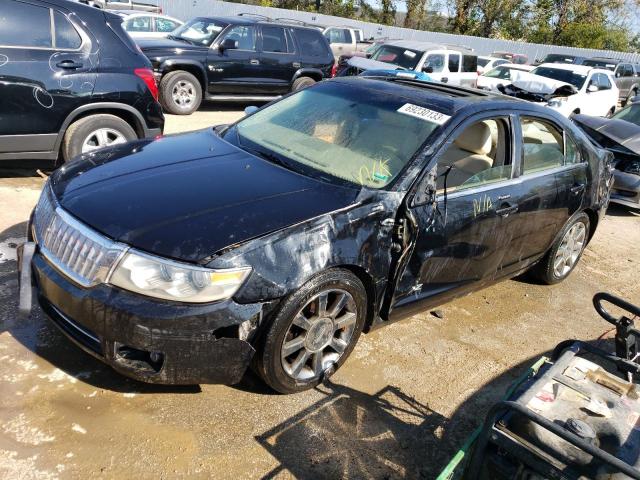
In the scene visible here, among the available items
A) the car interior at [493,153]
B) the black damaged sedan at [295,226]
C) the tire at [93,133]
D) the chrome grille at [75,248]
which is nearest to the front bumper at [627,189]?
the black damaged sedan at [295,226]

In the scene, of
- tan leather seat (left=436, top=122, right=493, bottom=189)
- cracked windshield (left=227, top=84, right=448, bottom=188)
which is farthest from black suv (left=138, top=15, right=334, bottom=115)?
tan leather seat (left=436, top=122, right=493, bottom=189)

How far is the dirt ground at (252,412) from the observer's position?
2541 mm

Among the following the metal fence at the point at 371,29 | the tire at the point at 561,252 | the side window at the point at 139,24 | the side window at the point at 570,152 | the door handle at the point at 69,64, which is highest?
the metal fence at the point at 371,29

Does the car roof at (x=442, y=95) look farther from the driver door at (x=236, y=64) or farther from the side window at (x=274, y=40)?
the side window at (x=274, y=40)

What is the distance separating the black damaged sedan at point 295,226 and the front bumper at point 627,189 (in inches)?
143

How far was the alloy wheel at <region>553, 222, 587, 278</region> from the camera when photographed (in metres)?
4.93

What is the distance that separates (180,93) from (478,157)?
7.17 m

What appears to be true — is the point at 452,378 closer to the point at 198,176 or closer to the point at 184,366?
the point at 184,366

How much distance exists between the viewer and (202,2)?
3453 cm

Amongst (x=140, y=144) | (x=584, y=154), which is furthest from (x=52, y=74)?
(x=584, y=154)

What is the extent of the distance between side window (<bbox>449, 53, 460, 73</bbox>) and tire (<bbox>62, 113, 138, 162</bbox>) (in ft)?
33.5

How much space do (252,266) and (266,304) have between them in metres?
0.20

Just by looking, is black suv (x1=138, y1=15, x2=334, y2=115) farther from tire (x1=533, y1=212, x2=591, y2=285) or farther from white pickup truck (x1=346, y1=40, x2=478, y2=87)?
tire (x1=533, y1=212, x2=591, y2=285)

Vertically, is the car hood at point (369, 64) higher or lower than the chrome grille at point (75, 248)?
higher
